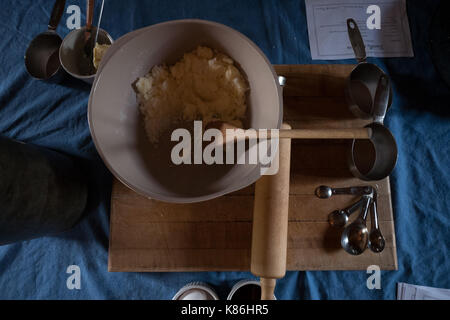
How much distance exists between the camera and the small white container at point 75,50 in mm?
633

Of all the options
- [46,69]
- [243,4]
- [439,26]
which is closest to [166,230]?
[46,69]

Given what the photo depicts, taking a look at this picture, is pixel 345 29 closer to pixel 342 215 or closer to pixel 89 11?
pixel 342 215

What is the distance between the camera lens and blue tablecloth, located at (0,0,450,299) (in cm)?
66

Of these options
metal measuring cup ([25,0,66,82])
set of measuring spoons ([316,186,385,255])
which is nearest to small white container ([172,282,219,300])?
set of measuring spoons ([316,186,385,255])

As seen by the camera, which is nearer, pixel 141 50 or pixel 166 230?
pixel 141 50

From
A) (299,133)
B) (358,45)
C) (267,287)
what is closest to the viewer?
(299,133)

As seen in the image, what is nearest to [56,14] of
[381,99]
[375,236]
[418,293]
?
[381,99]

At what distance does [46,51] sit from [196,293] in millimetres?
653

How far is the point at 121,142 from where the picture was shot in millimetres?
458

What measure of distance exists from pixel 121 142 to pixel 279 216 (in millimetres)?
294

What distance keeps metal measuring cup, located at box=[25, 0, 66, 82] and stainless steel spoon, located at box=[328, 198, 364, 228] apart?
2.22 feet

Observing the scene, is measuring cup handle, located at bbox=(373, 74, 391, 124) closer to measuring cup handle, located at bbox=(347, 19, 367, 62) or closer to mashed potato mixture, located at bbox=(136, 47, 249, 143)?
measuring cup handle, located at bbox=(347, 19, 367, 62)

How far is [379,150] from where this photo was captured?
22.3 inches
